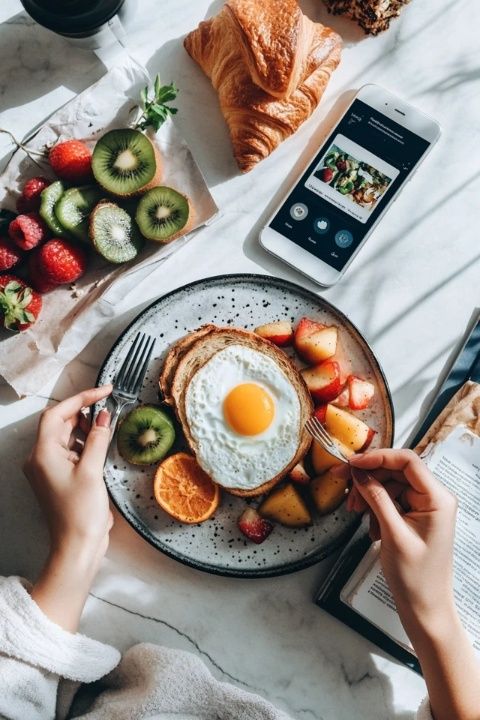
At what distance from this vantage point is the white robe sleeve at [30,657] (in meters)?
1.47

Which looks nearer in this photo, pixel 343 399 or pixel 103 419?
pixel 103 419

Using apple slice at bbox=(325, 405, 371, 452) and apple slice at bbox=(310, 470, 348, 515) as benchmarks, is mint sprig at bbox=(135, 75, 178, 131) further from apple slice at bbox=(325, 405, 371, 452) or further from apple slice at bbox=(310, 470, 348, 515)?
apple slice at bbox=(310, 470, 348, 515)

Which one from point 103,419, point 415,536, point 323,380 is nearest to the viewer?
point 415,536

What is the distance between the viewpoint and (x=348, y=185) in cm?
176

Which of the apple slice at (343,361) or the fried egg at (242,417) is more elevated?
the apple slice at (343,361)

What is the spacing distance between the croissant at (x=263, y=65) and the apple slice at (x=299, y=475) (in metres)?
0.77

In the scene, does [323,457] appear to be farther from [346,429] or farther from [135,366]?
[135,366]

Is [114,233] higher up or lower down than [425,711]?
higher up

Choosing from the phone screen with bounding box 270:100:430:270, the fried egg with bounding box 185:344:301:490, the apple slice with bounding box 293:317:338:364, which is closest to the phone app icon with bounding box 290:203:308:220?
the phone screen with bounding box 270:100:430:270

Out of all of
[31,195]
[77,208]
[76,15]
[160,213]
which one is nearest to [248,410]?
[160,213]

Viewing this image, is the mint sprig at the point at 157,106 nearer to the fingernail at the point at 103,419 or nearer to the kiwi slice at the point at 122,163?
the kiwi slice at the point at 122,163

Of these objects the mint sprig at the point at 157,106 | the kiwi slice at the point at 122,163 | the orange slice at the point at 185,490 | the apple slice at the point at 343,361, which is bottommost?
the orange slice at the point at 185,490

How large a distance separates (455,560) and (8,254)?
134 cm

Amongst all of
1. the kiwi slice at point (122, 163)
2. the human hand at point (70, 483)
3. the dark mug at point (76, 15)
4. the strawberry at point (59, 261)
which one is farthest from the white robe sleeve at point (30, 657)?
the dark mug at point (76, 15)
